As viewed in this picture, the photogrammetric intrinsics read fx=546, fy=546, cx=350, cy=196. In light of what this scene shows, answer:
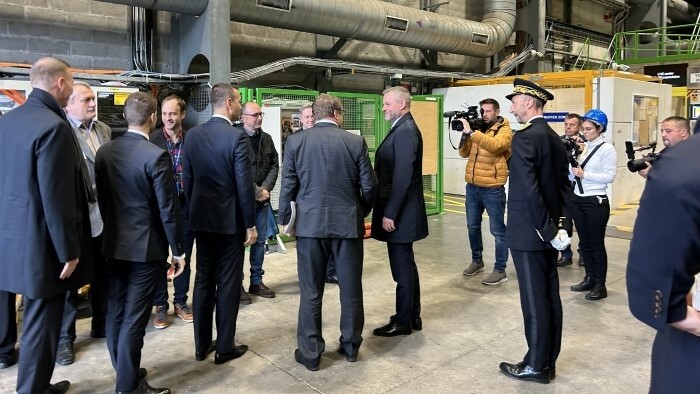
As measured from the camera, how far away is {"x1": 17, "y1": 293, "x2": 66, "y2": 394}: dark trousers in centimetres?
254

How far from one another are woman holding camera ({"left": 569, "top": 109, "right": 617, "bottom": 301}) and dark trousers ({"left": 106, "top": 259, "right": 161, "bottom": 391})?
3.40m

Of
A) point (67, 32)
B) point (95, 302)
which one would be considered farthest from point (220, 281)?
point (67, 32)

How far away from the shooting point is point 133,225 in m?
2.67

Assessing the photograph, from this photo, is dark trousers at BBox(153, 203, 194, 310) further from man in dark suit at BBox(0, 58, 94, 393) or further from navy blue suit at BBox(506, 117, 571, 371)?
navy blue suit at BBox(506, 117, 571, 371)

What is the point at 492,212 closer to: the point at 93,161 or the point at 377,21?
the point at 93,161

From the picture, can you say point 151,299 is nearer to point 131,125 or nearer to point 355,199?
point 131,125

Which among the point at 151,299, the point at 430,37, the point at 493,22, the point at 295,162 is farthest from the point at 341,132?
the point at 493,22

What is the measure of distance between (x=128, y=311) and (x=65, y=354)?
943 mm

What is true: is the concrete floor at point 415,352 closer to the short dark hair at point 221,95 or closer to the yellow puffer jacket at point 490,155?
the yellow puffer jacket at point 490,155

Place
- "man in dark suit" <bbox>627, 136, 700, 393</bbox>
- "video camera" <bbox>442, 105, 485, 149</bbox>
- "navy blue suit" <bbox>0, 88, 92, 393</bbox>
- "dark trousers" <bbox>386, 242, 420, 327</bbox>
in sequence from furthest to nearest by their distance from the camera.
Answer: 1. "video camera" <bbox>442, 105, 485, 149</bbox>
2. "dark trousers" <bbox>386, 242, 420, 327</bbox>
3. "navy blue suit" <bbox>0, 88, 92, 393</bbox>
4. "man in dark suit" <bbox>627, 136, 700, 393</bbox>

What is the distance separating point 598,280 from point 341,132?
273cm

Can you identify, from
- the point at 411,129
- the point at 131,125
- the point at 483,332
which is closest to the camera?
the point at 131,125

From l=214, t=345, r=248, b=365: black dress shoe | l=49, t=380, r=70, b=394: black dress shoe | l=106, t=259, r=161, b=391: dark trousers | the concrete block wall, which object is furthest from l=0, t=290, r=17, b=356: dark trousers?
the concrete block wall

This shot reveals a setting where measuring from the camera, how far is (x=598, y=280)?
451cm
